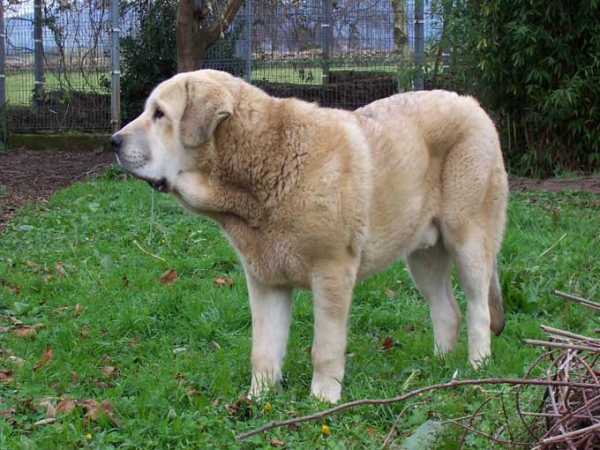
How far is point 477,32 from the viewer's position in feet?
38.5

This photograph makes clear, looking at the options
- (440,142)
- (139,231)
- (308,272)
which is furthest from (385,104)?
(139,231)

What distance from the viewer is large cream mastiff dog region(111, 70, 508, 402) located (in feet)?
14.9

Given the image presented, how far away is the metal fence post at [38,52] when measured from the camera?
50.3 feet

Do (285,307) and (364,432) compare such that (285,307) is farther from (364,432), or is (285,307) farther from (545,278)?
(545,278)

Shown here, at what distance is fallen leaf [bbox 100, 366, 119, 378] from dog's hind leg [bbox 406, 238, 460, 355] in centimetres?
195

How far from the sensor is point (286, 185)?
179 inches

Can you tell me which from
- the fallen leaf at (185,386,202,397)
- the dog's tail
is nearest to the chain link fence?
→ the dog's tail

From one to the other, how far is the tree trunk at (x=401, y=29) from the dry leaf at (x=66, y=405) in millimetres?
10738

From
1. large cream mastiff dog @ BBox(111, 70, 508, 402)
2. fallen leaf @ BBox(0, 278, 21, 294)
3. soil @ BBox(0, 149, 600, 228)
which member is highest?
large cream mastiff dog @ BBox(111, 70, 508, 402)

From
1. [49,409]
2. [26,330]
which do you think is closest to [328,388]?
[49,409]

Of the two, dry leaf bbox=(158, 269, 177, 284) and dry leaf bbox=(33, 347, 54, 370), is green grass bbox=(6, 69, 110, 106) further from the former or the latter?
dry leaf bbox=(33, 347, 54, 370)

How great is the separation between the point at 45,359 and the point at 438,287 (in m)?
2.44

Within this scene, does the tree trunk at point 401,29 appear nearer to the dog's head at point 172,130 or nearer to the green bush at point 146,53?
the green bush at point 146,53

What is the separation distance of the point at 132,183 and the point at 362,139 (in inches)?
260
